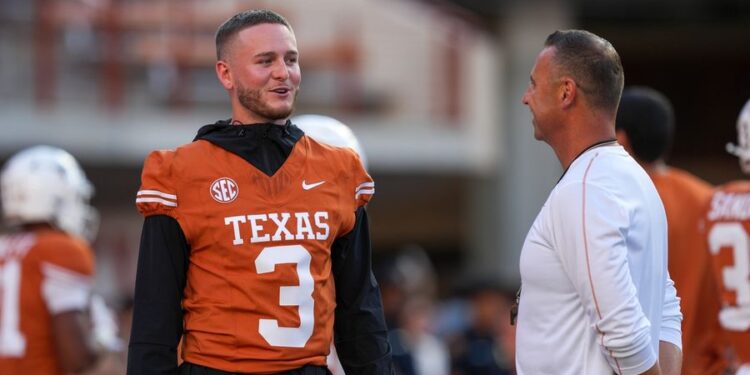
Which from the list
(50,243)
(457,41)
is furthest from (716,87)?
(50,243)

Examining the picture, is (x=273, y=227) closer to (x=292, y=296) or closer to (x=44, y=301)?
(x=292, y=296)

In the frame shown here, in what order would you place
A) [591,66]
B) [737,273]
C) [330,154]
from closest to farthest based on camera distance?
[591,66], [330,154], [737,273]

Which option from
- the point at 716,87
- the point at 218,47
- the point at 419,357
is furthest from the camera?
the point at 716,87

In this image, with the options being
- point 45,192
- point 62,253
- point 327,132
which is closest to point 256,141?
point 327,132

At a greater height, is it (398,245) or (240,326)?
(240,326)

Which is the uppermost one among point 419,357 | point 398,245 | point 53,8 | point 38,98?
point 53,8

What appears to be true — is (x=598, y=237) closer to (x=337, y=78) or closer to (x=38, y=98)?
(x=38, y=98)

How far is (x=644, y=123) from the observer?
5.89 metres

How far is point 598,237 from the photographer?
13.8ft

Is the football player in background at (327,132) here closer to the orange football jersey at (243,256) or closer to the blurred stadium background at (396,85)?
the orange football jersey at (243,256)

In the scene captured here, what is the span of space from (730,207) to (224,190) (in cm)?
242

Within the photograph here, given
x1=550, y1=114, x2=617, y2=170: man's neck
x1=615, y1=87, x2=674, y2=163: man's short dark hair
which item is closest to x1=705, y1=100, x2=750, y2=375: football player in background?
x1=615, y1=87, x2=674, y2=163: man's short dark hair

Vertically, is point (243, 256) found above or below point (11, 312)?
above

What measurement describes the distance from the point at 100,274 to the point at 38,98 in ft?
14.5
